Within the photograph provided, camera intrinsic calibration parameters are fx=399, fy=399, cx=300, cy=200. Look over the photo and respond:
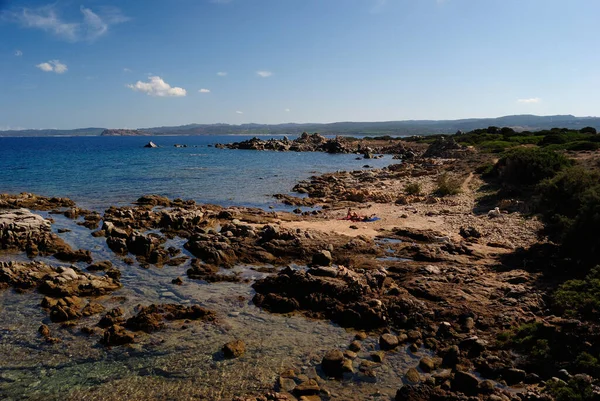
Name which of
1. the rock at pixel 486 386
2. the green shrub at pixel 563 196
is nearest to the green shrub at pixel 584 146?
the green shrub at pixel 563 196

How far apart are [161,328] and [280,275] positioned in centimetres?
499

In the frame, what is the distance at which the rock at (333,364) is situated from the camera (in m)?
10.9

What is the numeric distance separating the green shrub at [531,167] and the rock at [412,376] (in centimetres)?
2538

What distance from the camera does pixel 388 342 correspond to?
40.0 ft

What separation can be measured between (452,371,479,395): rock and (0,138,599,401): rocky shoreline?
25mm

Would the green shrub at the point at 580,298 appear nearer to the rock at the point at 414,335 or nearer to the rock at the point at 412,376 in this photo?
the rock at the point at 414,335

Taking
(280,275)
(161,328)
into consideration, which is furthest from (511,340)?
(161,328)

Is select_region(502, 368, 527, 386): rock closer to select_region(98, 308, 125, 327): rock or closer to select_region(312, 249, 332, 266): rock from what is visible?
select_region(312, 249, 332, 266): rock

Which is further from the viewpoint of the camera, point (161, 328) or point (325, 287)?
point (325, 287)

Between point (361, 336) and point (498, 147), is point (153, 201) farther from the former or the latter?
point (498, 147)

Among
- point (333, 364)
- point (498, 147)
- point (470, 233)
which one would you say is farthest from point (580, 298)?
point (498, 147)

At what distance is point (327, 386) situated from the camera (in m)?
10.4

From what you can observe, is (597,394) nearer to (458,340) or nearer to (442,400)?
(442,400)

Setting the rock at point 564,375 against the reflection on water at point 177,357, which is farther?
the reflection on water at point 177,357
